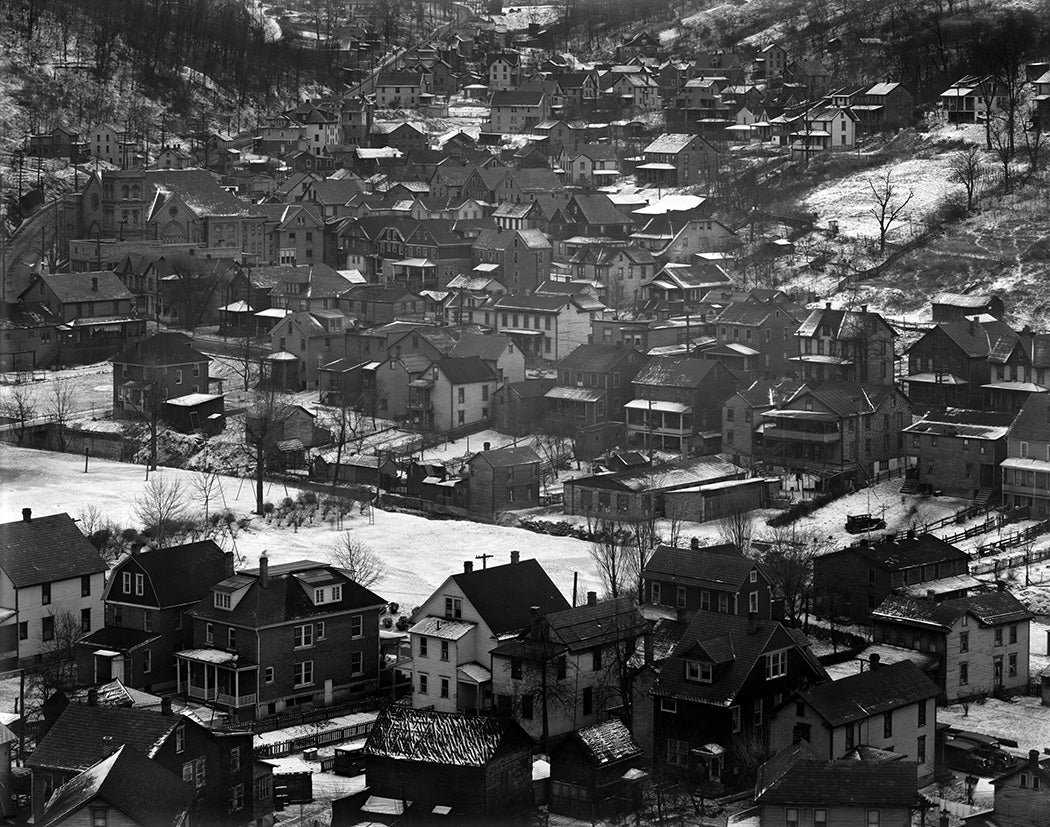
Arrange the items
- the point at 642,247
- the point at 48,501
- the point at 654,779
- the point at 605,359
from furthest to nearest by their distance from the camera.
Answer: the point at 642,247 < the point at 605,359 < the point at 48,501 < the point at 654,779

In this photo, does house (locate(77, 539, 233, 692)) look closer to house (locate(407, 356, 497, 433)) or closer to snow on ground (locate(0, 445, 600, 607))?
snow on ground (locate(0, 445, 600, 607))

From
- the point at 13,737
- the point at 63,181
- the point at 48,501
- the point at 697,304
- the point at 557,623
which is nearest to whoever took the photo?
the point at 13,737

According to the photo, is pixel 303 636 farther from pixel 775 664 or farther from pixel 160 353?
pixel 160 353

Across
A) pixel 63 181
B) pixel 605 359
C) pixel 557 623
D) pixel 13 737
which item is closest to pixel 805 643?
pixel 557 623

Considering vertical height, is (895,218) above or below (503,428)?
above

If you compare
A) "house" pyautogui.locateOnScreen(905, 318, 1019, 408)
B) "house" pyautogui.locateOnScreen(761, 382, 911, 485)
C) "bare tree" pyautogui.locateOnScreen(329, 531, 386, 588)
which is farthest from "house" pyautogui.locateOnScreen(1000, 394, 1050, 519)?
"bare tree" pyautogui.locateOnScreen(329, 531, 386, 588)

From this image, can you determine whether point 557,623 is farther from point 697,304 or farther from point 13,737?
point 697,304
